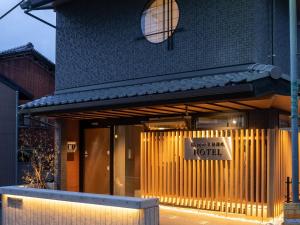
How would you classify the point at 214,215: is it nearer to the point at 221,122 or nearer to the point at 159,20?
the point at 221,122

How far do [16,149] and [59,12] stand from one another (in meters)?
8.64

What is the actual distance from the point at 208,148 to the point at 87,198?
163 inches

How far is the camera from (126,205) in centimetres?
857

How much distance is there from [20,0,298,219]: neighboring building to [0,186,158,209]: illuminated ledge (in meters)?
2.89

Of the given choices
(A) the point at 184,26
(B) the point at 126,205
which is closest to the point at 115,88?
(A) the point at 184,26

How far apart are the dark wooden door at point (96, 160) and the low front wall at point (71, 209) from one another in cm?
534

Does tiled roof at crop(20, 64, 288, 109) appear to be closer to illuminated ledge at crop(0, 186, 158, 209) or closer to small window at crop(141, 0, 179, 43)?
small window at crop(141, 0, 179, 43)

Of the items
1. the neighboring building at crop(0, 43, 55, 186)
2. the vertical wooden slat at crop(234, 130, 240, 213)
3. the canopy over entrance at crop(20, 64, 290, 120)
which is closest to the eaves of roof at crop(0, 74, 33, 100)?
the neighboring building at crop(0, 43, 55, 186)

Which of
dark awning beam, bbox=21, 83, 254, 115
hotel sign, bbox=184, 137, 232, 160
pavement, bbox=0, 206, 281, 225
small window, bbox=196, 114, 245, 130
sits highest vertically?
dark awning beam, bbox=21, 83, 254, 115

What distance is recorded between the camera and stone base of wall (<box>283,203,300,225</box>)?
26.7ft

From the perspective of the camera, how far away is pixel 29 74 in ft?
92.7

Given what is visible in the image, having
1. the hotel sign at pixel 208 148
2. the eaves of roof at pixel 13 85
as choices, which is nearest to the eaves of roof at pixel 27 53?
the eaves of roof at pixel 13 85

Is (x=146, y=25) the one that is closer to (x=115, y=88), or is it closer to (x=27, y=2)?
(x=115, y=88)

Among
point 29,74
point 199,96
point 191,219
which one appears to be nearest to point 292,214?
point 199,96
